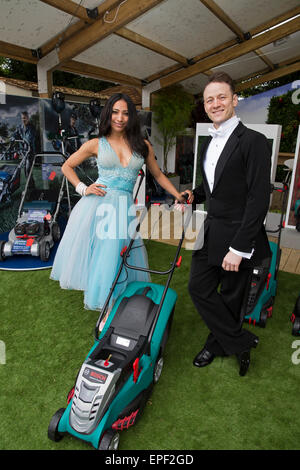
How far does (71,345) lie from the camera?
230 cm

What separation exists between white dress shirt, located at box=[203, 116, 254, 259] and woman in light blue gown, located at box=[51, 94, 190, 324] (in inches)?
20.7

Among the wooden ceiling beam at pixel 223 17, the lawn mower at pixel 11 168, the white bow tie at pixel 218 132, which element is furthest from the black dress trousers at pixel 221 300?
the wooden ceiling beam at pixel 223 17

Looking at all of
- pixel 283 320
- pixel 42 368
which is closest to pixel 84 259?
pixel 42 368

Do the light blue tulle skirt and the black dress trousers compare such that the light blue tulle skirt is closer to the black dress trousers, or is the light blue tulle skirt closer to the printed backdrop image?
the black dress trousers

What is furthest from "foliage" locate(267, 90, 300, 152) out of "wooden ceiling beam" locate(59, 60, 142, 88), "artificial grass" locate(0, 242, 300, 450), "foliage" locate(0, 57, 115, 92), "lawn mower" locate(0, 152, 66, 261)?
"foliage" locate(0, 57, 115, 92)

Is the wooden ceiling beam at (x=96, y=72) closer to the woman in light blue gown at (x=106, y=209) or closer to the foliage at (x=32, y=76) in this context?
the woman in light blue gown at (x=106, y=209)

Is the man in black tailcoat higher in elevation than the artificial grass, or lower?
higher

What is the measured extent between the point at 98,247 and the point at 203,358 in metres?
0.99

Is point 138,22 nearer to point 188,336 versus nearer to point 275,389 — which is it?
point 188,336

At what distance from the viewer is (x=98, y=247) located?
221 cm

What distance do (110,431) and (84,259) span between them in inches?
45.6

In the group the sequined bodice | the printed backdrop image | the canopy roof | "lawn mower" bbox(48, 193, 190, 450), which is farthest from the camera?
the printed backdrop image

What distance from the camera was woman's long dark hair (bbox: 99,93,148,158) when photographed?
2047mm

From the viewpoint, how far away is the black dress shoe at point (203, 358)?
83.8 inches
